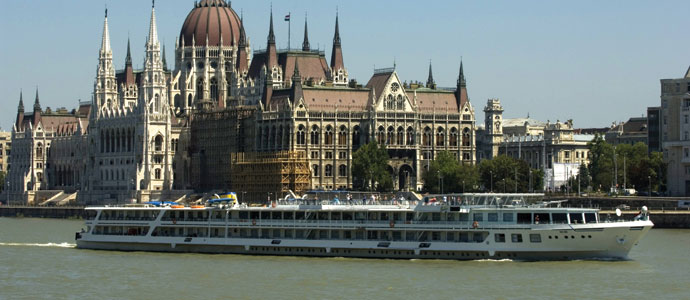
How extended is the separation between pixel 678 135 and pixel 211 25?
265ft

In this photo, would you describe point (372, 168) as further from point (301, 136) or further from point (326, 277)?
point (326, 277)

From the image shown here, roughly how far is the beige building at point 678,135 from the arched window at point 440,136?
1478 inches

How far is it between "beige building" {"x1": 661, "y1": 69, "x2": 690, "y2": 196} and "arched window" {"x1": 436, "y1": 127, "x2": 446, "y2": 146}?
37541mm

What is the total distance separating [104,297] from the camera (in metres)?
64.4

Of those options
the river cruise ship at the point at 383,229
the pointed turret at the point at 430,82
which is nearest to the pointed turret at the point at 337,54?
the pointed turret at the point at 430,82

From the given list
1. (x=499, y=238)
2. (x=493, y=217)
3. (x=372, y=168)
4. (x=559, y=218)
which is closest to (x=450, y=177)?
(x=372, y=168)

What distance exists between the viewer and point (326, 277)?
70875 mm

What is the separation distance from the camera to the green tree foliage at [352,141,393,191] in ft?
505

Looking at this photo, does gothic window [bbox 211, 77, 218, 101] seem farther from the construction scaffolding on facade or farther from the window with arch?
the window with arch

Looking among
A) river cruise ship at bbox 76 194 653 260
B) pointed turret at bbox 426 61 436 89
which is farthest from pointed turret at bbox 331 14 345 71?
river cruise ship at bbox 76 194 653 260

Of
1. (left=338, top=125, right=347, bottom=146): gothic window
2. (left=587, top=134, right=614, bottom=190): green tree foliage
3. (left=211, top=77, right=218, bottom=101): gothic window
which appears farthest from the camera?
(left=211, top=77, right=218, bottom=101): gothic window

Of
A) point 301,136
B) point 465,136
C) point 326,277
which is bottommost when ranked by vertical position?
point 326,277

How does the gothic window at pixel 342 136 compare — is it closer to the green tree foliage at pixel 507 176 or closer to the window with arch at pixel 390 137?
the window with arch at pixel 390 137

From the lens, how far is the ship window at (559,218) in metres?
76.4
